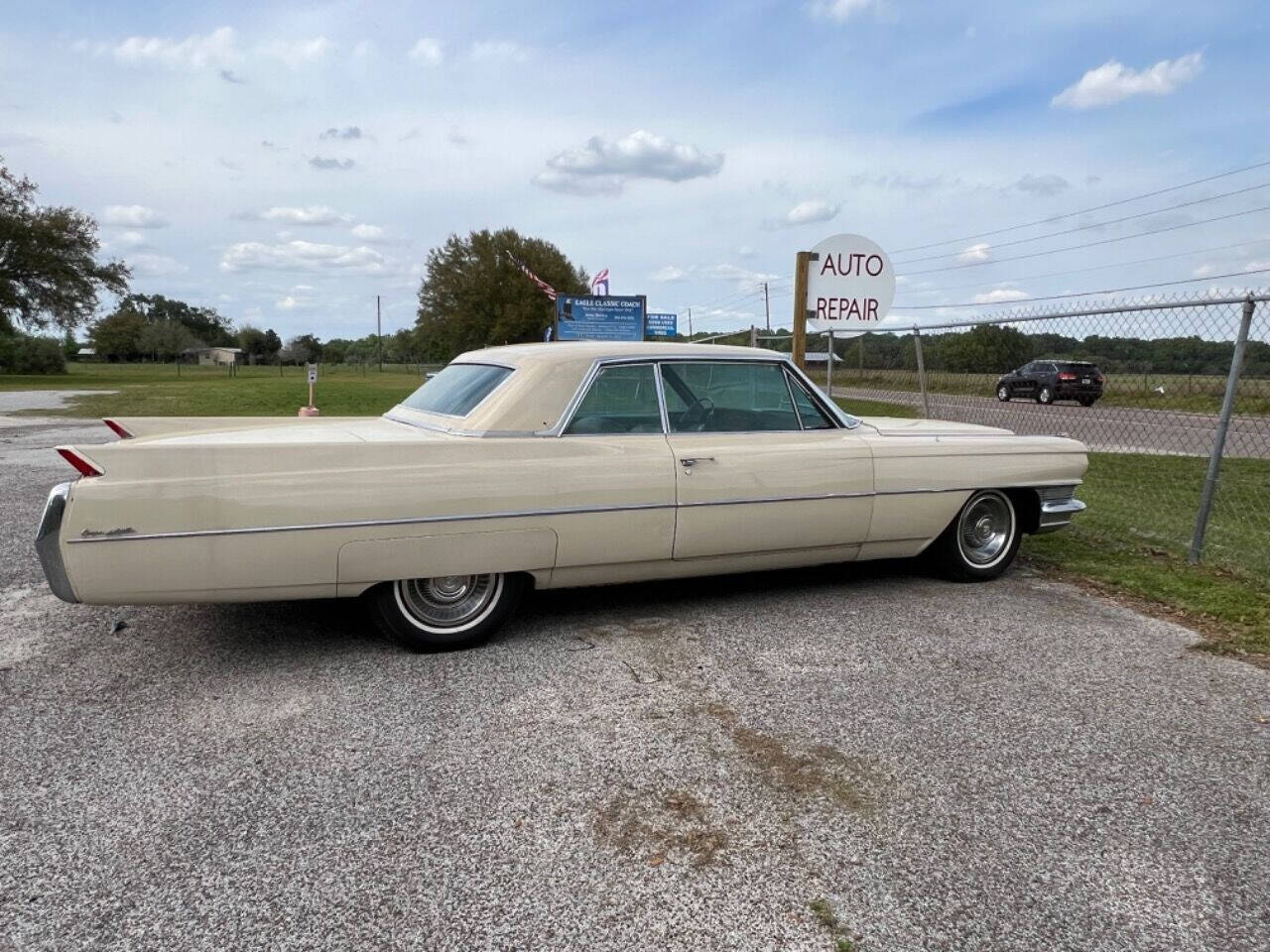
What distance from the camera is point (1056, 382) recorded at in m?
6.87

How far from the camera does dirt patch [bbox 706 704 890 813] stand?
2.72 m

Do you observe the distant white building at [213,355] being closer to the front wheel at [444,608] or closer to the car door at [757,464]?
the car door at [757,464]

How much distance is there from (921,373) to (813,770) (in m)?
5.44

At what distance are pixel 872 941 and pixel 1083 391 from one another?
5953 mm

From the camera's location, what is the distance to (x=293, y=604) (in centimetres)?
453

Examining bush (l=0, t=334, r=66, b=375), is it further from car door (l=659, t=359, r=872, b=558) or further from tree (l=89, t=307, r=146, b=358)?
car door (l=659, t=359, r=872, b=558)

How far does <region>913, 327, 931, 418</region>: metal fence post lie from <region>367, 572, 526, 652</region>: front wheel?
483cm

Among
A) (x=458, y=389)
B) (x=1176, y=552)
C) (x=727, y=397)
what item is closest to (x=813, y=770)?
(x=727, y=397)

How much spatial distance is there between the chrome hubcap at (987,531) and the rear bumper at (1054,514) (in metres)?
0.18

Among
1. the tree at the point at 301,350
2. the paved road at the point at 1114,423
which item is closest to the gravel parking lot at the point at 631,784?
the paved road at the point at 1114,423

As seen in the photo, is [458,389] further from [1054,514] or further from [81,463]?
[1054,514]

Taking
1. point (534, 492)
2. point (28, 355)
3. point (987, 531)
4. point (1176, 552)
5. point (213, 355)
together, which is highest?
point (213, 355)

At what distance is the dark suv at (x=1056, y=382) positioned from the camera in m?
6.68

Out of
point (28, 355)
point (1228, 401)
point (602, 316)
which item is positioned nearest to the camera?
point (1228, 401)
